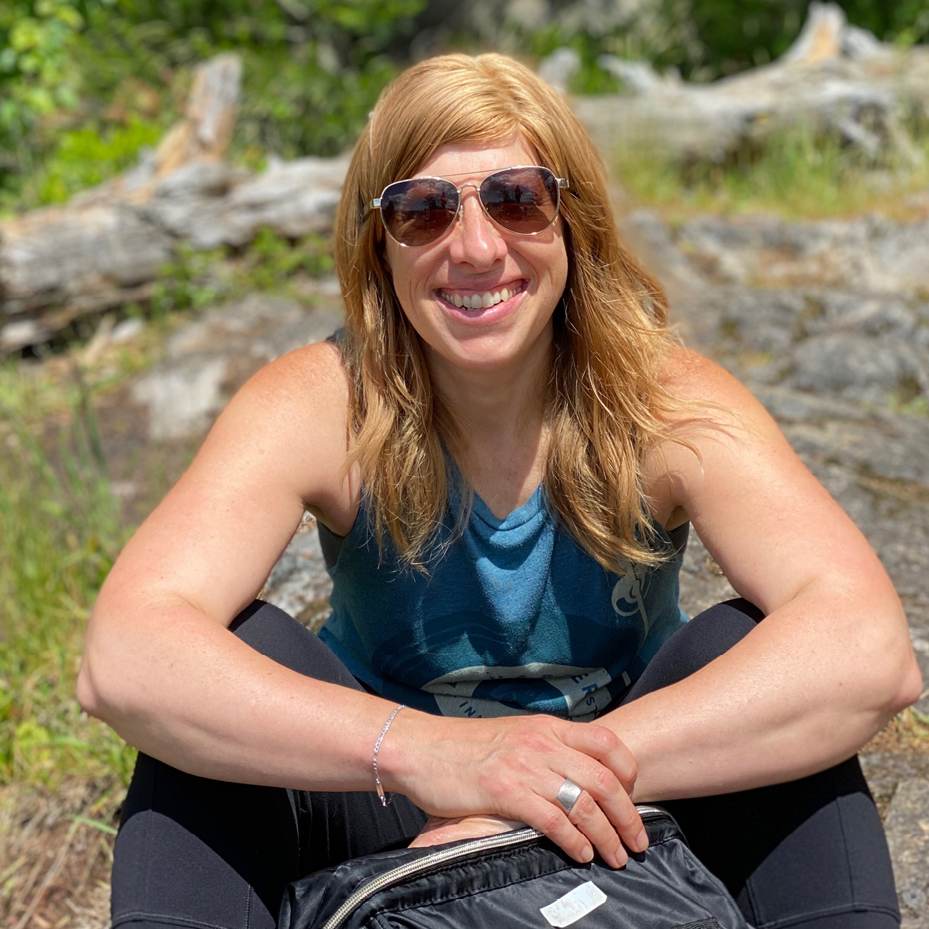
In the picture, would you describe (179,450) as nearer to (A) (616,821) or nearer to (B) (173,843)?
(B) (173,843)

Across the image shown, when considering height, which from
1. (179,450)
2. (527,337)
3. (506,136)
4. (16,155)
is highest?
(506,136)

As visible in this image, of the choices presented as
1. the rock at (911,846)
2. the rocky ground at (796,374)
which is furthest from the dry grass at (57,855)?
the rock at (911,846)

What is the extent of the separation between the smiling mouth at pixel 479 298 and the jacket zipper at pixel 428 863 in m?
0.92

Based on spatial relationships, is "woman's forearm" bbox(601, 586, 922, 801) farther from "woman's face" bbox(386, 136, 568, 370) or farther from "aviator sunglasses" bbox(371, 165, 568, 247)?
"aviator sunglasses" bbox(371, 165, 568, 247)

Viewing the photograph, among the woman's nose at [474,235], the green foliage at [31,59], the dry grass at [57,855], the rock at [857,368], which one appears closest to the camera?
the woman's nose at [474,235]

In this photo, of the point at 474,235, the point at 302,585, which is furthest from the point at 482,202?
the point at 302,585

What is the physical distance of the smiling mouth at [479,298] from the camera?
76.9 inches

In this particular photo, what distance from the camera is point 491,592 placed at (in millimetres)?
2010

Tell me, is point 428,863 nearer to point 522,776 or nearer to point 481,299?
point 522,776

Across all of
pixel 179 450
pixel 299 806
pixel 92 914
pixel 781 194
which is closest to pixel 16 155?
pixel 179 450

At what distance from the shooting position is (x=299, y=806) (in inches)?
73.0

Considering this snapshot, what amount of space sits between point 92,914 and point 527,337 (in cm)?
162

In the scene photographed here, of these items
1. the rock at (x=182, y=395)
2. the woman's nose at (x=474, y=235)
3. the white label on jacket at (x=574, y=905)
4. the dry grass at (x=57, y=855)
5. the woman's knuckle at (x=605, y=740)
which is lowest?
the rock at (x=182, y=395)

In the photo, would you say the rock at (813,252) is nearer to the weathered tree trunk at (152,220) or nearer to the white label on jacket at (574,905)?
the weathered tree trunk at (152,220)
